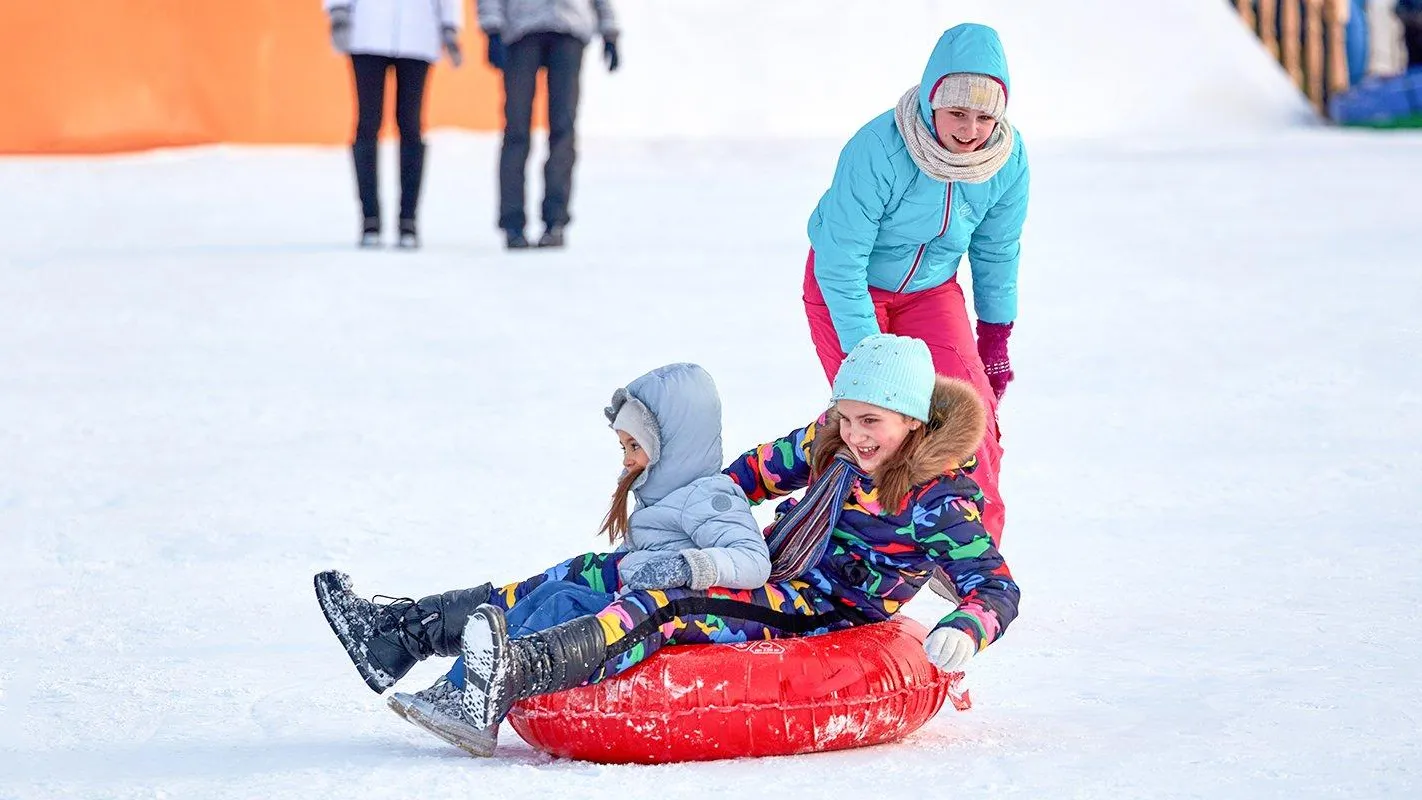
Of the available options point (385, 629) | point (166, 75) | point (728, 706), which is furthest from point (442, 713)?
point (166, 75)

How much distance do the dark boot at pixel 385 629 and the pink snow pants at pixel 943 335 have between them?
1197 millimetres

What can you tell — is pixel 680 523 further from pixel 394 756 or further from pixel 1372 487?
pixel 1372 487

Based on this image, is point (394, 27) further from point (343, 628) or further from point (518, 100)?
point (343, 628)

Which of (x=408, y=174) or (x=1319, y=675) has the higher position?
(x=408, y=174)

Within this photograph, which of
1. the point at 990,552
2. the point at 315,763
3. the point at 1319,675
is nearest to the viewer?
the point at 315,763

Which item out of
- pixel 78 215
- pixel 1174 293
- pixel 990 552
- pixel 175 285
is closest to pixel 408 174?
pixel 175 285

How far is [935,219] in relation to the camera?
399 cm

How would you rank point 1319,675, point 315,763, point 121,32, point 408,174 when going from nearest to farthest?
point 315,763 → point 1319,675 → point 408,174 → point 121,32

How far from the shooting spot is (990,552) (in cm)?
325

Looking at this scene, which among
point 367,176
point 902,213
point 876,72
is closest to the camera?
point 902,213

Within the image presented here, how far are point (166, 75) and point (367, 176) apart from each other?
421 centimetres

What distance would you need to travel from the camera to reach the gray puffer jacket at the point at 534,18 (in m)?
8.31

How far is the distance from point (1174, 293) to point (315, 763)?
5.56 meters

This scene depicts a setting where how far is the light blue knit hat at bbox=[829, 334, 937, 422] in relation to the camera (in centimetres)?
329
